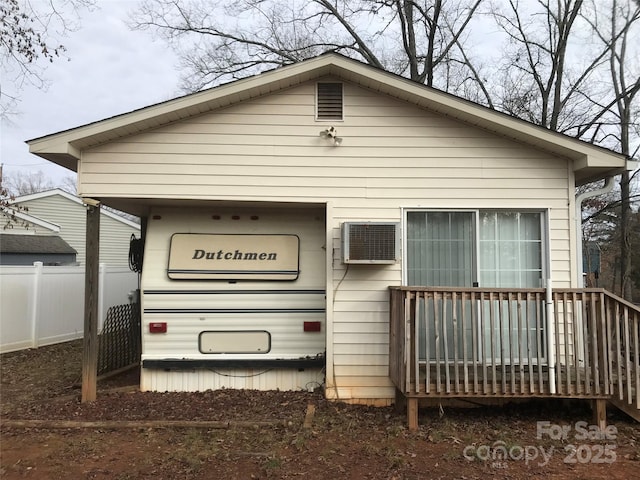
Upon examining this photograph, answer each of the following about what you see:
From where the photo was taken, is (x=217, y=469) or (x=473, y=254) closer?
(x=217, y=469)

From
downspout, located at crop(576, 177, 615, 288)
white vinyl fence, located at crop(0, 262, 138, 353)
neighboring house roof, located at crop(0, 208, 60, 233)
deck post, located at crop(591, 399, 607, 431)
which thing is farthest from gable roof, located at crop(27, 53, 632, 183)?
neighboring house roof, located at crop(0, 208, 60, 233)

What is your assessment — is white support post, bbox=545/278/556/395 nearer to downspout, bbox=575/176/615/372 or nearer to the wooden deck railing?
the wooden deck railing

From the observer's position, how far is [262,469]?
3.88 metres

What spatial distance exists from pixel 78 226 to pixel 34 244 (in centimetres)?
360

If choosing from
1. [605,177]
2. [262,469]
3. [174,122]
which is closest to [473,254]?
[605,177]

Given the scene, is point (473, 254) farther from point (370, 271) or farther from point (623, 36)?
point (623, 36)

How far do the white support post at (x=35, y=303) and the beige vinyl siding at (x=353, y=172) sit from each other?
17.9 ft

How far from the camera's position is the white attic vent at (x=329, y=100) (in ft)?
19.0

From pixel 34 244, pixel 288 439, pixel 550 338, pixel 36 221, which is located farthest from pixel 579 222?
pixel 34 244

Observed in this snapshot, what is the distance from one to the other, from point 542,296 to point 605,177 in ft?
7.12

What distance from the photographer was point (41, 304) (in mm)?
9766

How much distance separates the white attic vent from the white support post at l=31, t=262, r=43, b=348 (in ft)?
24.2

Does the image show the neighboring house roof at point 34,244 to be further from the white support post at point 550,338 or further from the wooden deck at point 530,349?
the white support post at point 550,338

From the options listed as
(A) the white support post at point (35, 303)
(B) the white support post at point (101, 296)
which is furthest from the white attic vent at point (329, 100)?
(B) the white support post at point (101, 296)
